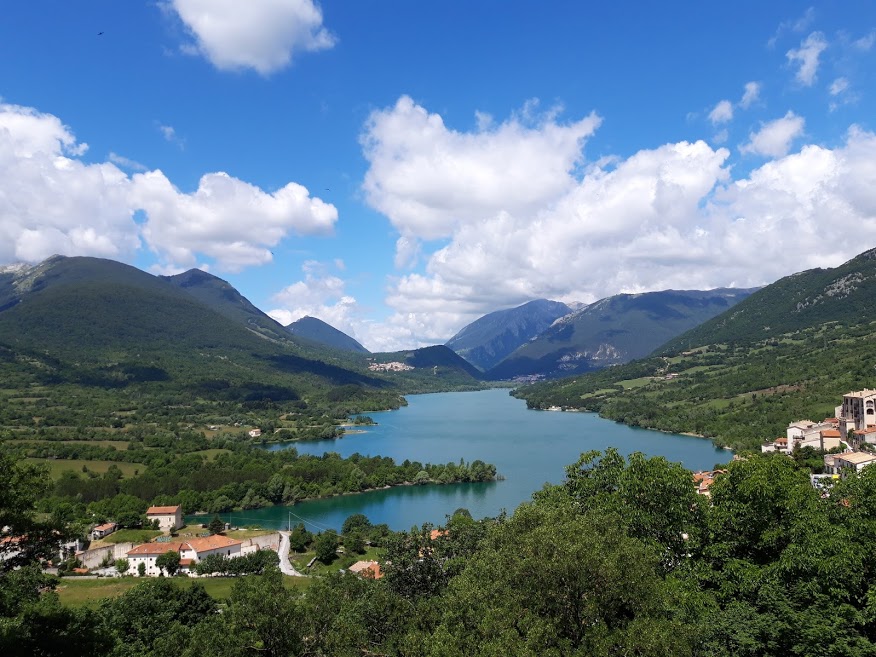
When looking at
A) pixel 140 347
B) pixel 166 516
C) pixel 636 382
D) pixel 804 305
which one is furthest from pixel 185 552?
pixel 804 305

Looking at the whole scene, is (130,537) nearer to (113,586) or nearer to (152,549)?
(152,549)

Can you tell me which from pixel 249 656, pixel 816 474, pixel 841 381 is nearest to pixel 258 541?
pixel 249 656

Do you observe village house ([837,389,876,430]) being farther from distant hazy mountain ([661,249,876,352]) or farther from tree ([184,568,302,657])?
distant hazy mountain ([661,249,876,352])

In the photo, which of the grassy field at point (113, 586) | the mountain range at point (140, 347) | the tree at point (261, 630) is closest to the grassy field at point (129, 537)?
the grassy field at point (113, 586)

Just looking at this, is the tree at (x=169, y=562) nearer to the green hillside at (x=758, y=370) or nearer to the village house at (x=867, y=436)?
the village house at (x=867, y=436)

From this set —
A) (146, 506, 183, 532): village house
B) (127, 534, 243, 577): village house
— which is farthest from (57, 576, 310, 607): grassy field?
(146, 506, 183, 532): village house
